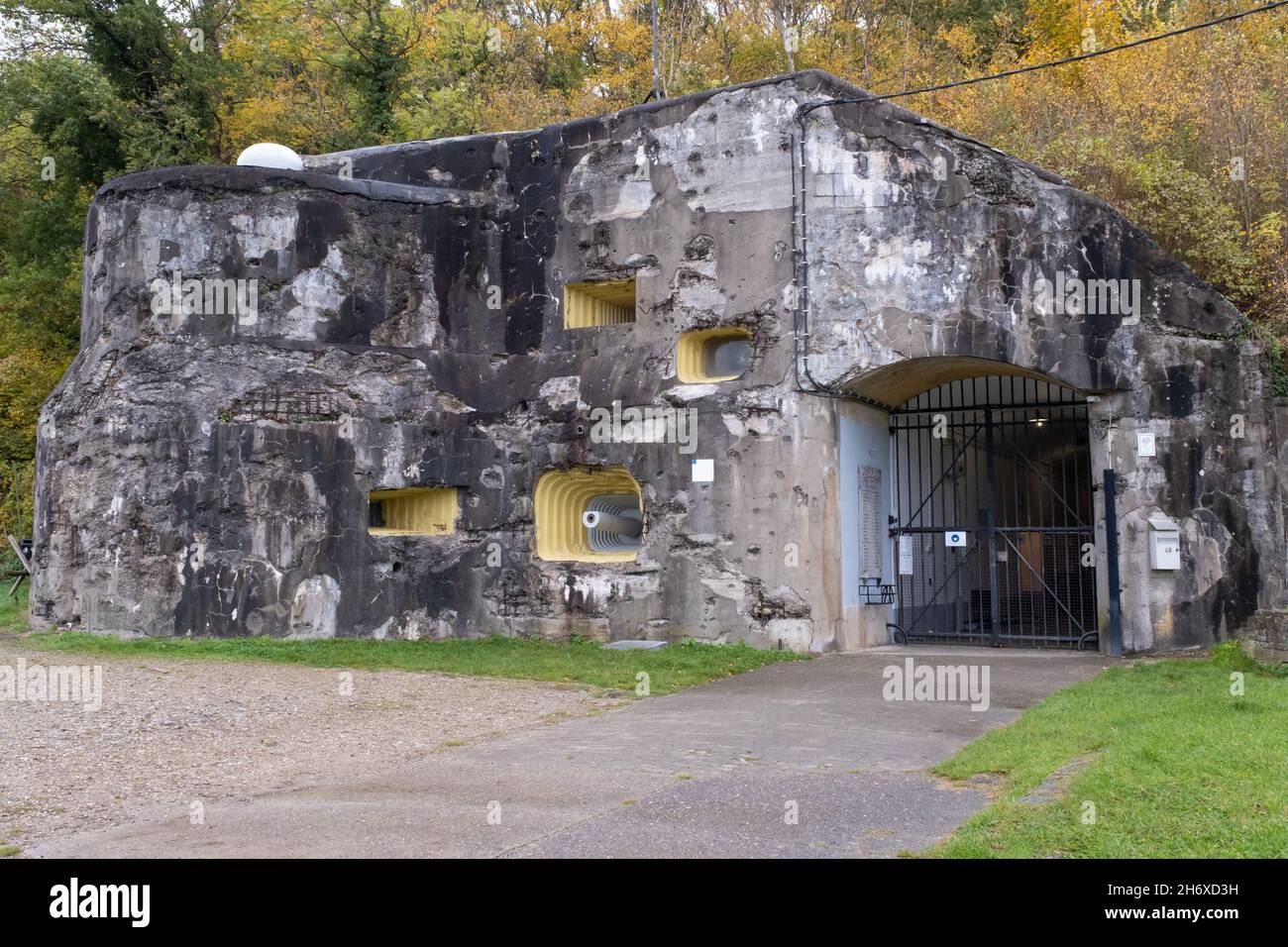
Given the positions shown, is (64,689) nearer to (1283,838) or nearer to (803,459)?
(803,459)

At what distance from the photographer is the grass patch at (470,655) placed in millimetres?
13219

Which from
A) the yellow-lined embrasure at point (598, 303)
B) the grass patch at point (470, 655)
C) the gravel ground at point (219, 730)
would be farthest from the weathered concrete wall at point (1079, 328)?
the gravel ground at point (219, 730)

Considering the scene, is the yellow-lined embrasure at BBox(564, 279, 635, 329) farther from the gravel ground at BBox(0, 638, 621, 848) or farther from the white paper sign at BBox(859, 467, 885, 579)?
the gravel ground at BBox(0, 638, 621, 848)

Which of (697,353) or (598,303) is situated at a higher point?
(598,303)

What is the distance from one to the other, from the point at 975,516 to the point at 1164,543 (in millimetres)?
7852

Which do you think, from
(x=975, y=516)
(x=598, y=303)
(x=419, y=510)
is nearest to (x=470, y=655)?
(x=419, y=510)

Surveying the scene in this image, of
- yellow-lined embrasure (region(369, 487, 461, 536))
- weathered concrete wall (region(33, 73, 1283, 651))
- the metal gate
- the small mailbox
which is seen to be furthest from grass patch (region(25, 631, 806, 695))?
the small mailbox

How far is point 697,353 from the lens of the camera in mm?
15930

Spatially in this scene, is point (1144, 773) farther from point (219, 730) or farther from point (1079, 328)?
point (1079, 328)

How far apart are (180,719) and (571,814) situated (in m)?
4.87

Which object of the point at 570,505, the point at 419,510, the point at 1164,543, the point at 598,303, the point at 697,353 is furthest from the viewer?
the point at 598,303

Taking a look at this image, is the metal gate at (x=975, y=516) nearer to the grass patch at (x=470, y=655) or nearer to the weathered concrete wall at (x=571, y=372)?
the weathered concrete wall at (x=571, y=372)

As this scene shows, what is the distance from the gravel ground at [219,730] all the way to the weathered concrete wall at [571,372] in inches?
98.5

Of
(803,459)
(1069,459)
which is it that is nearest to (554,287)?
(803,459)
